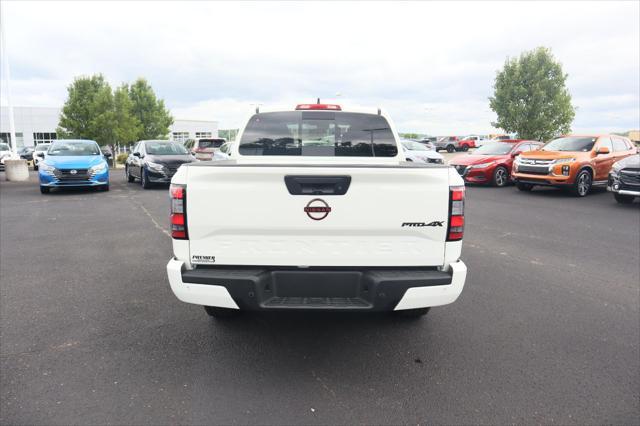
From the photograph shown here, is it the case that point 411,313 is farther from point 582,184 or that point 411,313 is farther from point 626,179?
point 582,184

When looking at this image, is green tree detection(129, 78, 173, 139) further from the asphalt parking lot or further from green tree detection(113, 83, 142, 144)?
the asphalt parking lot

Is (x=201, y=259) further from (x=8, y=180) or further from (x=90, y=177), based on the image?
(x=8, y=180)

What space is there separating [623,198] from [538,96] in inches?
928

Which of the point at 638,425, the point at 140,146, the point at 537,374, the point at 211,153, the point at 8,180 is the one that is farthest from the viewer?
the point at 211,153

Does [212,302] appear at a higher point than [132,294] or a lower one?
higher

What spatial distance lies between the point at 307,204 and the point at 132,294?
9.28 ft

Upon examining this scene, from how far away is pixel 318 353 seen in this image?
3.43 meters

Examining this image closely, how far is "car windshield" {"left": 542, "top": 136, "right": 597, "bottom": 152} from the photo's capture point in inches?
527

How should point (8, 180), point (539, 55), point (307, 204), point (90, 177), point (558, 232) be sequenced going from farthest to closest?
point (539, 55) → point (8, 180) → point (90, 177) → point (558, 232) → point (307, 204)

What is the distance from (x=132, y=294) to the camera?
15.3 feet

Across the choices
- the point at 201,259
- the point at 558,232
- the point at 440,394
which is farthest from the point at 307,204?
the point at 558,232

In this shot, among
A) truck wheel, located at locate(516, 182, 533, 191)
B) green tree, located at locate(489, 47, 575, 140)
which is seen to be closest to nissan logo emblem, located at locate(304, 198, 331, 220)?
truck wheel, located at locate(516, 182, 533, 191)

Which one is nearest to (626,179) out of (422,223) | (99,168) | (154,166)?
(422,223)

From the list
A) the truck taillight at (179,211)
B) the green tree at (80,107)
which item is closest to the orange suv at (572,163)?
the truck taillight at (179,211)
